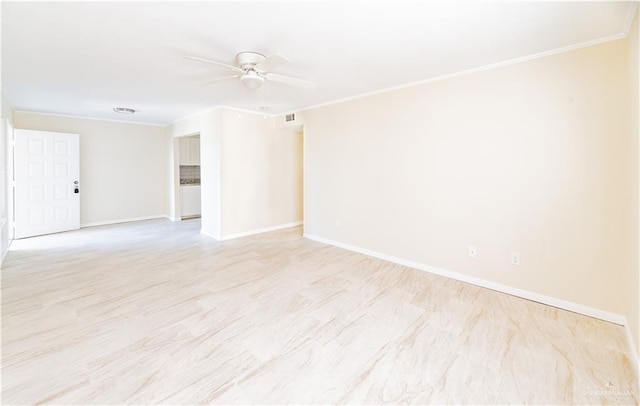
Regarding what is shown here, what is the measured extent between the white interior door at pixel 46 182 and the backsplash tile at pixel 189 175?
208 cm

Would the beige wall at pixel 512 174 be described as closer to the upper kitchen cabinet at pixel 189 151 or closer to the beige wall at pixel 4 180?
the upper kitchen cabinet at pixel 189 151

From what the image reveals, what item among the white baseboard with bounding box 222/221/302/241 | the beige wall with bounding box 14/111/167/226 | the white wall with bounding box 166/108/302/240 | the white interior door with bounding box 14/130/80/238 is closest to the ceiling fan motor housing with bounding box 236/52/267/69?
the white wall with bounding box 166/108/302/240

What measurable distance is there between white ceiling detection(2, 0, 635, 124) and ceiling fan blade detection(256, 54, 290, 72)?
151mm

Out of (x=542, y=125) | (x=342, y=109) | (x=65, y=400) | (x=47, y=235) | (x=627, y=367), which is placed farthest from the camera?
(x=47, y=235)

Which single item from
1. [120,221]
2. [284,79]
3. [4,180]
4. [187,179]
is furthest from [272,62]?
[120,221]

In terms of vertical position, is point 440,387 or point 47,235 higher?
point 47,235

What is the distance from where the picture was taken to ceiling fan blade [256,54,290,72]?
7.92ft

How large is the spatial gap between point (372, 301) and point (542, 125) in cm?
238

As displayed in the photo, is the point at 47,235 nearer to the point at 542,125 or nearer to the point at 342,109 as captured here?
the point at 342,109

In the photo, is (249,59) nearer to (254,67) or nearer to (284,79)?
(254,67)

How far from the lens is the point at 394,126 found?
3.93 m

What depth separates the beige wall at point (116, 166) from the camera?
6.05m

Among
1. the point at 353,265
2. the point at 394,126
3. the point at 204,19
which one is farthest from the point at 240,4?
the point at 353,265

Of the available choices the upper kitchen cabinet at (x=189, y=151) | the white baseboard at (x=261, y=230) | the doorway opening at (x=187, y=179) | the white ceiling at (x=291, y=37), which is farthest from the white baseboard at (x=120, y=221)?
the white ceiling at (x=291, y=37)
